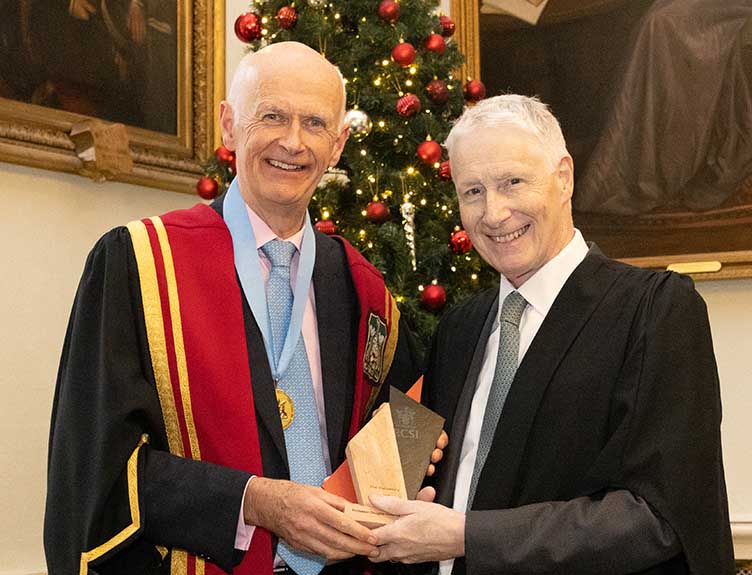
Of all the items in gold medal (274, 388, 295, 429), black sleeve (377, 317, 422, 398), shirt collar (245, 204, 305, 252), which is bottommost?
gold medal (274, 388, 295, 429)

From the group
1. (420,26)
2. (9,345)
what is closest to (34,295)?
(9,345)

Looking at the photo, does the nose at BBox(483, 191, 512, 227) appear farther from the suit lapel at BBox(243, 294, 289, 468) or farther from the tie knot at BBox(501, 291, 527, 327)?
the suit lapel at BBox(243, 294, 289, 468)

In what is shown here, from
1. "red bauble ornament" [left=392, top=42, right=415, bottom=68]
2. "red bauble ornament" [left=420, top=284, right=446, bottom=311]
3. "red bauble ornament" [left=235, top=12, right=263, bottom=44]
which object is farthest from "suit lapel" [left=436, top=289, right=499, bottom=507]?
"red bauble ornament" [left=235, top=12, right=263, bottom=44]

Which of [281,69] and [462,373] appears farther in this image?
[281,69]

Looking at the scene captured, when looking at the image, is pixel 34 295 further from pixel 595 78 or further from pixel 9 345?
pixel 595 78

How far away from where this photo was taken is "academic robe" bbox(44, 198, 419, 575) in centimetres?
258

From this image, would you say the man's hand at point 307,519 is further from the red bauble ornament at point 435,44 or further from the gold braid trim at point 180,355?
the red bauble ornament at point 435,44

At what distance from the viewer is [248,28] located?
193 inches

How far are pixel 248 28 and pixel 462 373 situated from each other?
2.77 meters

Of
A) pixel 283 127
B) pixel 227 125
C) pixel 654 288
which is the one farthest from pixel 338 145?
pixel 654 288

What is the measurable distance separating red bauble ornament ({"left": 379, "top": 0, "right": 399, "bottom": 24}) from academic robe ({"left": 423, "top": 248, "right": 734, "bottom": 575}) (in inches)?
103

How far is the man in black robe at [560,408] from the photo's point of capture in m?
2.25

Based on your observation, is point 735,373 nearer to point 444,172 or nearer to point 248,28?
point 444,172

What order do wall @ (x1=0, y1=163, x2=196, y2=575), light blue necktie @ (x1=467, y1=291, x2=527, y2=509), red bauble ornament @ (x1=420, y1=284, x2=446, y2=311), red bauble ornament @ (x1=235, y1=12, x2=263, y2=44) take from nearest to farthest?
light blue necktie @ (x1=467, y1=291, x2=527, y2=509), red bauble ornament @ (x1=420, y1=284, x2=446, y2=311), wall @ (x1=0, y1=163, x2=196, y2=575), red bauble ornament @ (x1=235, y1=12, x2=263, y2=44)
